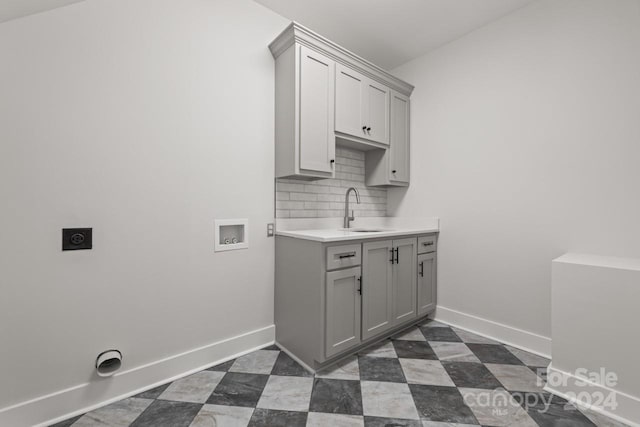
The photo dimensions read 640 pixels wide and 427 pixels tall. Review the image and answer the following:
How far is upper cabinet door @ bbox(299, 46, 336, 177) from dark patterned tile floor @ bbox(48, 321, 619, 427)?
146 cm

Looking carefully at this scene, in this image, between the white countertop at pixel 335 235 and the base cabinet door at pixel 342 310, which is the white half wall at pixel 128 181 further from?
the base cabinet door at pixel 342 310

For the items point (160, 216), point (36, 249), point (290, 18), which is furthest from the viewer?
point (290, 18)

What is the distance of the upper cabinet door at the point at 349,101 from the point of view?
7.39 feet

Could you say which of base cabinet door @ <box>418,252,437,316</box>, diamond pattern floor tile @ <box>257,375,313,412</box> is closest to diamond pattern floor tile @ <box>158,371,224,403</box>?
diamond pattern floor tile @ <box>257,375,313,412</box>

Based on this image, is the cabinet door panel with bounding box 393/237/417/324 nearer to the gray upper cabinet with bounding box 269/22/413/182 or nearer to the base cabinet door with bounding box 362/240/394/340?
the base cabinet door with bounding box 362/240/394/340

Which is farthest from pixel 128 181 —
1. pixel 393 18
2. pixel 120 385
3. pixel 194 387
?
pixel 393 18

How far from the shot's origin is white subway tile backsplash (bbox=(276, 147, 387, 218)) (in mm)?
2346

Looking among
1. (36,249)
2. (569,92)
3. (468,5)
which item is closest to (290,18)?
(468,5)

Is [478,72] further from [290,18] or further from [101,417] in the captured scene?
[101,417]

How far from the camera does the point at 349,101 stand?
233 cm

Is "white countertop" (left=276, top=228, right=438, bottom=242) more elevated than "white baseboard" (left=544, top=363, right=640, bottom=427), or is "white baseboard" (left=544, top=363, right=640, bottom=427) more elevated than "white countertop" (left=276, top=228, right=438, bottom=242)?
"white countertop" (left=276, top=228, right=438, bottom=242)

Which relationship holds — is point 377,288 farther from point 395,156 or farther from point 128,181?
point 128,181

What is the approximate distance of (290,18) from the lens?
7.64ft

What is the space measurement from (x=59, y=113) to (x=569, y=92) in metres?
3.20
